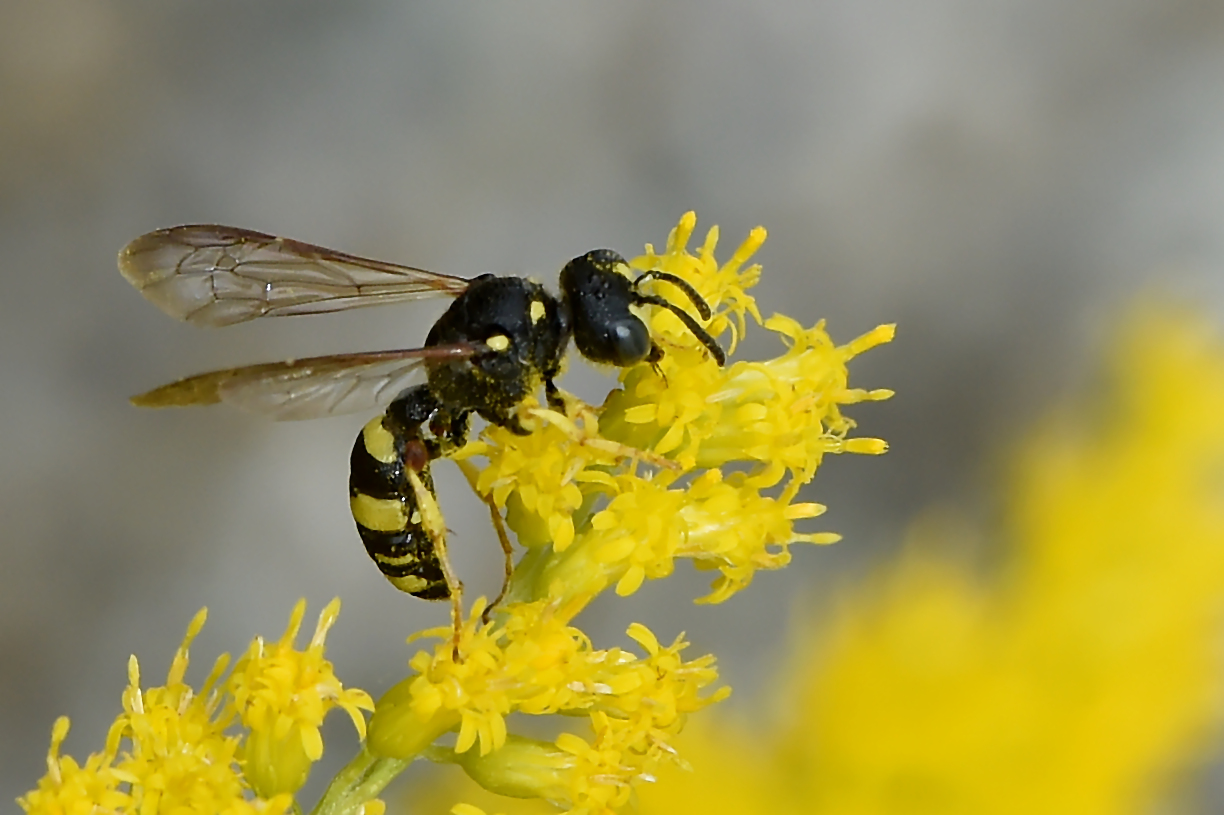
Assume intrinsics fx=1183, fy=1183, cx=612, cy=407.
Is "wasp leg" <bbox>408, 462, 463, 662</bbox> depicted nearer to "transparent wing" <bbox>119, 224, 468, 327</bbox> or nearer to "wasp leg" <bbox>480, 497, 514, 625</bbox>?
"wasp leg" <bbox>480, 497, 514, 625</bbox>

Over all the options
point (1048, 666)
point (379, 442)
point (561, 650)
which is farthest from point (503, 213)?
point (561, 650)

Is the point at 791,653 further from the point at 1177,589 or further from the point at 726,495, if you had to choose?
the point at 726,495

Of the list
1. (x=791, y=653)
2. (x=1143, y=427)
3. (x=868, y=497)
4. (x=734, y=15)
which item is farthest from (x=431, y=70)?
(x=1143, y=427)

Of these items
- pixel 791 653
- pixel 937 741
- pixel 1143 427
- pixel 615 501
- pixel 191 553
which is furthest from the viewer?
pixel 191 553

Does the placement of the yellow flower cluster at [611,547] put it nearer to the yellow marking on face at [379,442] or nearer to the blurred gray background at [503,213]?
the yellow marking on face at [379,442]

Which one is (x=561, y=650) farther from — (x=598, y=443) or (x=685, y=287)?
(x=685, y=287)

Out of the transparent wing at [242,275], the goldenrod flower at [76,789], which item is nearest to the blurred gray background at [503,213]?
the transparent wing at [242,275]
